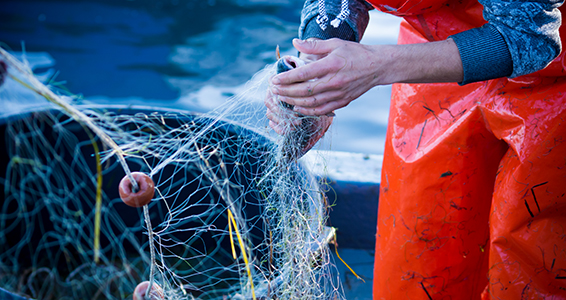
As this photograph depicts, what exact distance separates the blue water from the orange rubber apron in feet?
3.04

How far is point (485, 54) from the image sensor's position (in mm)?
492

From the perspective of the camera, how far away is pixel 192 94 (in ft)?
7.23

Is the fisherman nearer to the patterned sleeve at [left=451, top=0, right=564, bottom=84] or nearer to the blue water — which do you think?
the patterned sleeve at [left=451, top=0, right=564, bottom=84]

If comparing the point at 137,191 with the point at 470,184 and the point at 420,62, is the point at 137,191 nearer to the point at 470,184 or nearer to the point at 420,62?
the point at 420,62

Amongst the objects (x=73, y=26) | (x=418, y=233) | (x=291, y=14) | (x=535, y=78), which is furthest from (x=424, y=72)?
(x=73, y=26)

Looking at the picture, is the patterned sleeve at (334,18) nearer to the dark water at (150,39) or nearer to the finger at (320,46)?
the finger at (320,46)

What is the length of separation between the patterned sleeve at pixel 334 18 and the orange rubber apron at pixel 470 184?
7cm

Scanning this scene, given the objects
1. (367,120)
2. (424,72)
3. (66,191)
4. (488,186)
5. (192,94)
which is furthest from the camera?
(192,94)

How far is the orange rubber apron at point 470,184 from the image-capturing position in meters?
0.56

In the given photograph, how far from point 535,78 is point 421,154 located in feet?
0.68

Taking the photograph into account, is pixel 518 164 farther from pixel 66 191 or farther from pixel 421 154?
pixel 66 191

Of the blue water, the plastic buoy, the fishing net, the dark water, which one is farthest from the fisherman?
the dark water

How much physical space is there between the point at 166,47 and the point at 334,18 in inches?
92.5

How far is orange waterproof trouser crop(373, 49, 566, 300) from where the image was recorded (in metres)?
0.56
